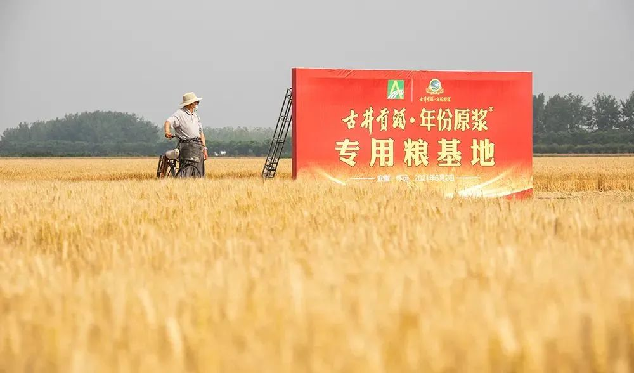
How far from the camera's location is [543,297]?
6.75 ft

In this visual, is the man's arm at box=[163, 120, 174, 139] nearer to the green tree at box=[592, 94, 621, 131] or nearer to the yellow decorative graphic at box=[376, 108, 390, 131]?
the yellow decorative graphic at box=[376, 108, 390, 131]

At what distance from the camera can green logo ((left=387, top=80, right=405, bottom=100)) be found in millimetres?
13102

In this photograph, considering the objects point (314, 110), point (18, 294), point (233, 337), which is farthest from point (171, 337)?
point (314, 110)

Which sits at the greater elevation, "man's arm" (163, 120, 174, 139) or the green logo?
the green logo

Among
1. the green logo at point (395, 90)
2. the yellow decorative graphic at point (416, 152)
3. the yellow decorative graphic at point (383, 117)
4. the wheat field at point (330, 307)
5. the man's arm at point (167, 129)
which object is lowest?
the wheat field at point (330, 307)

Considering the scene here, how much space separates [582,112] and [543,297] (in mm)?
105277

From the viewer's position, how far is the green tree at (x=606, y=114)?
99.6 m

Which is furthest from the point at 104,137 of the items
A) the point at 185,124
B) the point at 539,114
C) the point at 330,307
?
the point at 330,307

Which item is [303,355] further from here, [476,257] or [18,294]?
[476,257]

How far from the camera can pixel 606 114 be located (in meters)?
101

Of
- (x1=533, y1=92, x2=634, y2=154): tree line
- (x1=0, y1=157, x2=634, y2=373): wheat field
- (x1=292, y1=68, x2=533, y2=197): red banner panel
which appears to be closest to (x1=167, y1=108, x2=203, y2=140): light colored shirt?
(x1=292, y1=68, x2=533, y2=197): red banner panel

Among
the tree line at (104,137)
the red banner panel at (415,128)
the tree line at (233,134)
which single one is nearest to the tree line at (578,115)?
the tree line at (233,134)

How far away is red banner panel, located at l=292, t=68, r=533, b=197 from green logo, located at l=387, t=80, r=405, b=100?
0.02 metres

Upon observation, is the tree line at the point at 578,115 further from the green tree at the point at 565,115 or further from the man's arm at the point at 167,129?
the man's arm at the point at 167,129
